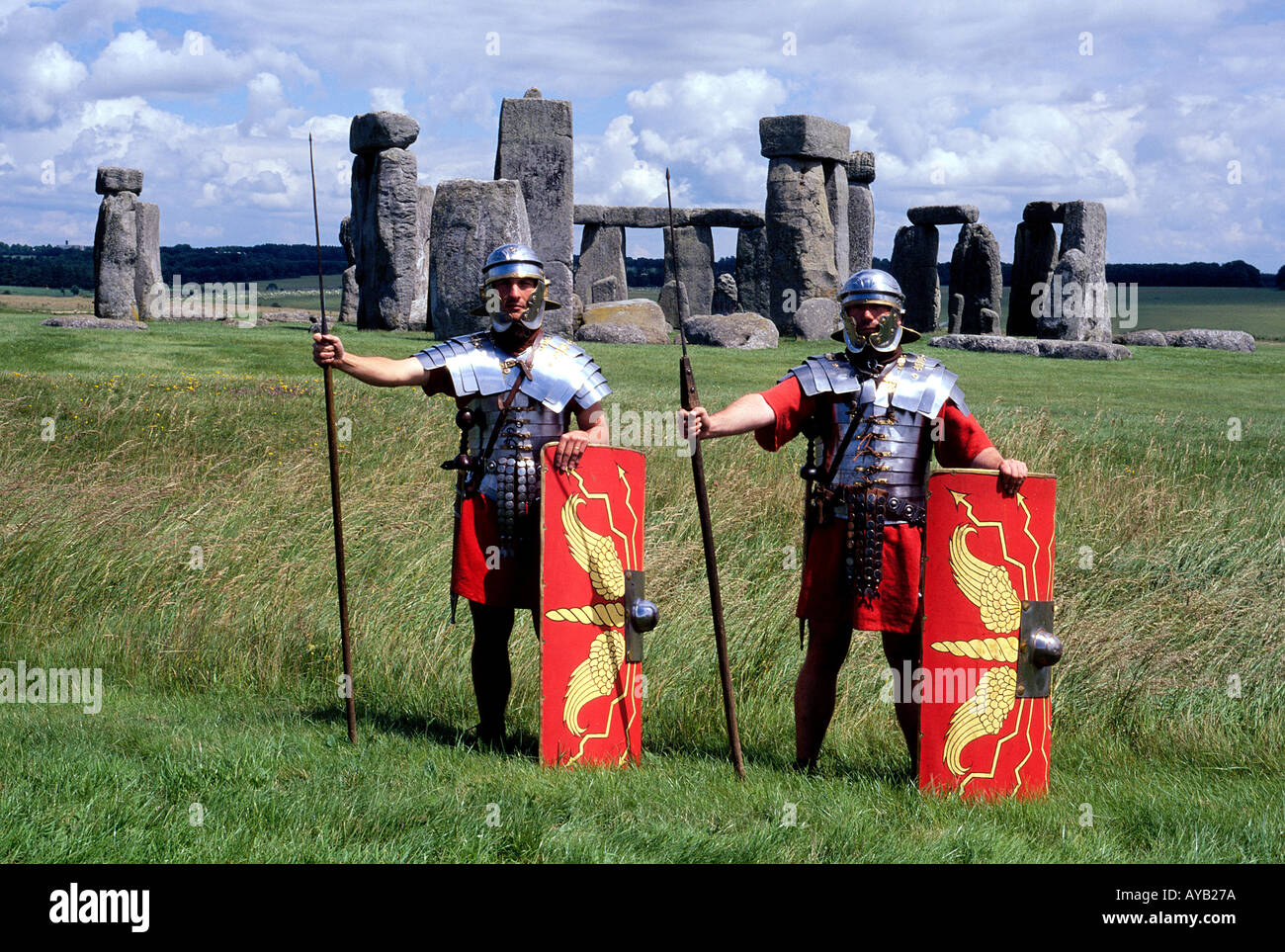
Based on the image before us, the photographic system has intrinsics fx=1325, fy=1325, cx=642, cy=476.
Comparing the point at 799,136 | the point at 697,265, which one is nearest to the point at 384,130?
the point at 799,136

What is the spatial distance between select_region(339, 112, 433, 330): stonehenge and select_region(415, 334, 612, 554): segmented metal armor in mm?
17926

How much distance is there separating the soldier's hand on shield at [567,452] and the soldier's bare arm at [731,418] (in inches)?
19.4

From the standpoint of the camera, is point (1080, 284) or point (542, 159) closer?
point (542, 159)

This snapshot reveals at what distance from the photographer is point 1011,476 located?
458 centimetres

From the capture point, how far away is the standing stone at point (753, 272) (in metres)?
26.9

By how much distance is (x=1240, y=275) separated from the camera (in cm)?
7300

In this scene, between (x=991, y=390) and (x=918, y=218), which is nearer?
(x=991, y=390)

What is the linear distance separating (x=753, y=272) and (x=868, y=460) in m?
24.7

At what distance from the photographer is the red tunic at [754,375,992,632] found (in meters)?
4.69

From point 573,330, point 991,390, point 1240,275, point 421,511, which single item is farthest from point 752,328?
point 1240,275

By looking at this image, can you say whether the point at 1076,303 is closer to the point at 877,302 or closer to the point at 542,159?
the point at 542,159

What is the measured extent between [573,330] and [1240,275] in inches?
2491

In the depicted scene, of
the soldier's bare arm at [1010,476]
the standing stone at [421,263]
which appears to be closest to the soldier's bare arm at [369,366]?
the soldier's bare arm at [1010,476]
